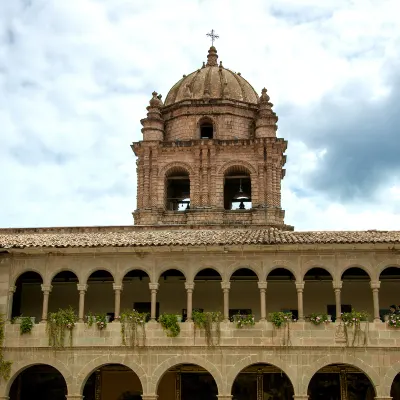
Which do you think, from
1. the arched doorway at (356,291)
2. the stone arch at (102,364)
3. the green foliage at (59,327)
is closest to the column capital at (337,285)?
the arched doorway at (356,291)

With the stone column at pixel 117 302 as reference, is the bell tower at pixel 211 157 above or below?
above

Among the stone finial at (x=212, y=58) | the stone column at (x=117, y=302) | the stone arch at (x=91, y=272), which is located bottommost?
the stone column at (x=117, y=302)

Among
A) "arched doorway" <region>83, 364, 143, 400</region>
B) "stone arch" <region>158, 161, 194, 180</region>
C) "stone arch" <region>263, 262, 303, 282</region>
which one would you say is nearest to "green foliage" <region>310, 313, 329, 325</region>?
"stone arch" <region>263, 262, 303, 282</region>

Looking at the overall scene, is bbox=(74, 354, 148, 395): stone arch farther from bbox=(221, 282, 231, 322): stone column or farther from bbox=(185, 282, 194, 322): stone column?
bbox=(221, 282, 231, 322): stone column

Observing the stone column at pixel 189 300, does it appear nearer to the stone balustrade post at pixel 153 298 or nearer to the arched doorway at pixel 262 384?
the stone balustrade post at pixel 153 298

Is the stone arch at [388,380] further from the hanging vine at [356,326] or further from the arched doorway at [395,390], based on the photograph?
the arched doorway at [395,390]

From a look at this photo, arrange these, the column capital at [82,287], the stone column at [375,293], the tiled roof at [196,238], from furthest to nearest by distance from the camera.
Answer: the column capital at [82,287]
the tiled roof at [196,238]
the stone column at [375,293]

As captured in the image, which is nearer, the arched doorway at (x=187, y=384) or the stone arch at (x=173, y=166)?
the arched doorway at (x=187, y=384)

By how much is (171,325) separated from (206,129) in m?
14.5

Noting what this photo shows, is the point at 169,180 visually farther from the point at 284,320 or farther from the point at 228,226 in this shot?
the point at 284,320

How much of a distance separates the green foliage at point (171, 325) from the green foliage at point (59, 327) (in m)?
3.27

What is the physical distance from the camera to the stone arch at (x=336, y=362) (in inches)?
937

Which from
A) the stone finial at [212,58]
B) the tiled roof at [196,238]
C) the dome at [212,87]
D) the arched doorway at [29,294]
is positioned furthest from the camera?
the stone finial at [212,58]

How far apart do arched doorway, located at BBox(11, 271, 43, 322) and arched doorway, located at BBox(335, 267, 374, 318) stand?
1196 cm
